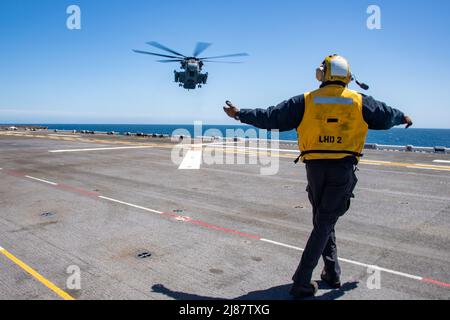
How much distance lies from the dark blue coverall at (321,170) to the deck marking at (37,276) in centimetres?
286

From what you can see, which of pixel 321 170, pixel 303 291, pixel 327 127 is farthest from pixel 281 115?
pixel 303 291

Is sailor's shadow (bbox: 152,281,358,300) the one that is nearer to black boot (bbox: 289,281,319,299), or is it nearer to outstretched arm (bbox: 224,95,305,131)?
black boot (bbox: 289,281,319,299)

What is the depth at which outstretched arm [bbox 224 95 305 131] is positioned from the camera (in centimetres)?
386

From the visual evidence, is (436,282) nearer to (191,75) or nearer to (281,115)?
(281,115)

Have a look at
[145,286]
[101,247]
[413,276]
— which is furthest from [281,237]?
[101,247]

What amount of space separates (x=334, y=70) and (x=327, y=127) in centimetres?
70

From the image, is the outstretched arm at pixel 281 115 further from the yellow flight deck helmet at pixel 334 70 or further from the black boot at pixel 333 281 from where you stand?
the black boot at pixel 333 281

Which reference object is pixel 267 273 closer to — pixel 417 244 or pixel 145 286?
pixel 145 286

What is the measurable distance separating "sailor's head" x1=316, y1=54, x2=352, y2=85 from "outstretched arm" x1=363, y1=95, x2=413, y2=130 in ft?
1.14

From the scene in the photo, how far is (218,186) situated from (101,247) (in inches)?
225

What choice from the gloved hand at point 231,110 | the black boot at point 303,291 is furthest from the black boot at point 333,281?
the gloved hand at point 231,110

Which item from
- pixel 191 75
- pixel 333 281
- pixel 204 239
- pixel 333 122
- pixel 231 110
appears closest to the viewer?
pixel 333 122

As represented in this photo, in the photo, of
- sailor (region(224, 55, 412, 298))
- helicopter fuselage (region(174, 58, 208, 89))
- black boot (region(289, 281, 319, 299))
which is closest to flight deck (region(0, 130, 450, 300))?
black boot (region(289, 281, 319, 299))

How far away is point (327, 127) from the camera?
3826 mm
